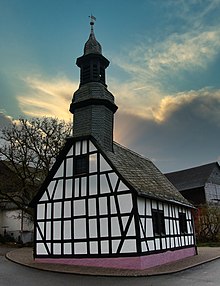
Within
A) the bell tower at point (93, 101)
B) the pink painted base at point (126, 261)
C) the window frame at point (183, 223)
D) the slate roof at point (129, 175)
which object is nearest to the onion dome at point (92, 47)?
the bell tower at point (93, 101)

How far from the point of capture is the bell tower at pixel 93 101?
619 inches

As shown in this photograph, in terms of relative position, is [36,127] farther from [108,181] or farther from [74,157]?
[108,181]

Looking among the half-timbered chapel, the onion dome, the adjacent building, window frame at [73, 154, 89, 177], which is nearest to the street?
the half-timbered chapel

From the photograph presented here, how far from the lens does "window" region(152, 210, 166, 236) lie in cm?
1425

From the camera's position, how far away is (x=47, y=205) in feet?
51.5

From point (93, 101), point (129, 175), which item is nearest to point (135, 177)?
point (129, 175)

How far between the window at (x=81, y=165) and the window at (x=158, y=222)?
3.77 metres

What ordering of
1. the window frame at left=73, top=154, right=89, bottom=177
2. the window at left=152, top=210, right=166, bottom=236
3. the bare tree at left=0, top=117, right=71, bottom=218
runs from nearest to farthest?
the window at left=152, top=210, right=166, bottom=236 < the window frame at left=73, top=154, right=89, bottom=177 < the bare tree at left=0, top=117, right=71, bottom=218

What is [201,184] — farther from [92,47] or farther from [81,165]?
[81,165]

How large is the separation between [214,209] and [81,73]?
1651 cm

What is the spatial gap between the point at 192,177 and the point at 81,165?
26.4 metres

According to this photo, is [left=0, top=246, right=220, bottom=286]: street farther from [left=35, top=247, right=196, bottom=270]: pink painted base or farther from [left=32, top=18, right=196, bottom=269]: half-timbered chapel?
[left=32, top=18, right=196, bottom=269]: half-timbered chapel

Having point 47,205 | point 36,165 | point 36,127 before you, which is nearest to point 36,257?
point 47,205

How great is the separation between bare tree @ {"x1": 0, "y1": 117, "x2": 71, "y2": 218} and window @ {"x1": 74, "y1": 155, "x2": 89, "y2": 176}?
8937mm
